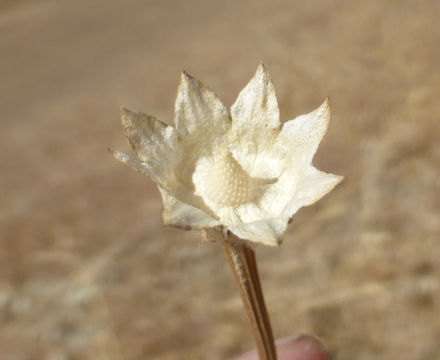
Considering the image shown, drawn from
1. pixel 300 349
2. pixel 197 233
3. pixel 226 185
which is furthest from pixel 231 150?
pixel 197 233

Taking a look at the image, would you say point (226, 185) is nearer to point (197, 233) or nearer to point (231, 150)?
point (231, 150)

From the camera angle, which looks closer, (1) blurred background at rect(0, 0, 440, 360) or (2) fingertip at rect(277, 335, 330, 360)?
(2) fingertip at rect(277, 335, 330, 360)

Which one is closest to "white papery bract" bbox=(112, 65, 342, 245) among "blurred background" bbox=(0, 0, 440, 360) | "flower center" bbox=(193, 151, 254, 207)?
"flower center" bbox=(193, 151, 254, 207)

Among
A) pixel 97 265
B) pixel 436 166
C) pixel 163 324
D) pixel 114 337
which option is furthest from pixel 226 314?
pixel 436 166

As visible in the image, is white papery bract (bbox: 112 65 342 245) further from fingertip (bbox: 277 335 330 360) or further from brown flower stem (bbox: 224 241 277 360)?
fingertip (bbox: 277 335 330 360)

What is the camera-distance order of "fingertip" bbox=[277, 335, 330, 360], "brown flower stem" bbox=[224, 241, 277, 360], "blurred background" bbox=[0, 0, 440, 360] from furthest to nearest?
"blurred background" bbox=[0, 0, 440, 360] < "fingertip" bbox=[277, 335, 330, 360] < "brown flower stem" bbox=[224, 241, 277, 360]

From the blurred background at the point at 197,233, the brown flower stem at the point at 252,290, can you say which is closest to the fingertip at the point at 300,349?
the brown flower stem at the point at 252,290
